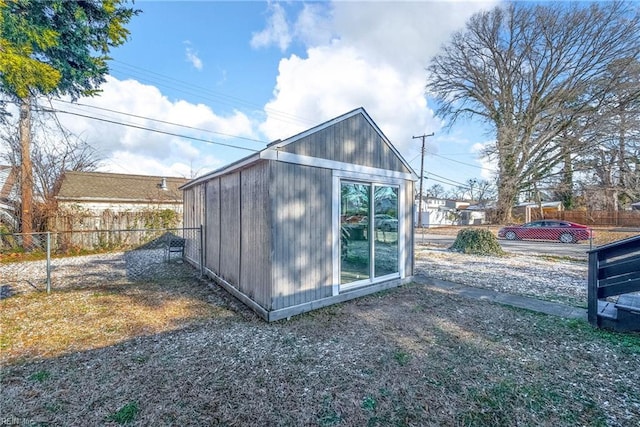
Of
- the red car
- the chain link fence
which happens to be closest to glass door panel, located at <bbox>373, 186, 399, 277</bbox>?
the chain link fence

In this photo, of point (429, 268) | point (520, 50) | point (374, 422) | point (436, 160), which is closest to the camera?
point (374, 422)

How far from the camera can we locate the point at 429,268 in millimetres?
7844

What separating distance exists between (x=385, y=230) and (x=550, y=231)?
557 inches

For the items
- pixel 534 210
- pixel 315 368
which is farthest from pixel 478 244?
pixel 534 210

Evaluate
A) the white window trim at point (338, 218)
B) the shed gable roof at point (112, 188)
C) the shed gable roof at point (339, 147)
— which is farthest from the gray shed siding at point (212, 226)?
the shed gable roof at point (112, 188)

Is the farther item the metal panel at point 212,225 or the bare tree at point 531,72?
the bare tree at point 531,72

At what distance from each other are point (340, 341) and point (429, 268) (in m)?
5.23

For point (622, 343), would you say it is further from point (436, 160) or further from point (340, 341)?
point (436, 160)

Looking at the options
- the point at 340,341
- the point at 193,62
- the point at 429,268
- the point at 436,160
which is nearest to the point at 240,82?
the point at 193,62

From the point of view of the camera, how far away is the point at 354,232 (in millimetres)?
5113

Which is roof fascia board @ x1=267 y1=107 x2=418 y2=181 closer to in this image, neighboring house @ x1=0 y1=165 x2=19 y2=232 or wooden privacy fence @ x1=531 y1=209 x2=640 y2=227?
neighboring house @ x1=0 y1=165 x2=19 y2=232

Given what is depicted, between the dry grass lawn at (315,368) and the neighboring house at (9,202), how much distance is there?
29.6 feet

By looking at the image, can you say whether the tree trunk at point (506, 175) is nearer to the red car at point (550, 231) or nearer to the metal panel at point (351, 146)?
the red car at point (550, 231)

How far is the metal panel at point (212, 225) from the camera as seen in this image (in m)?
6.06
